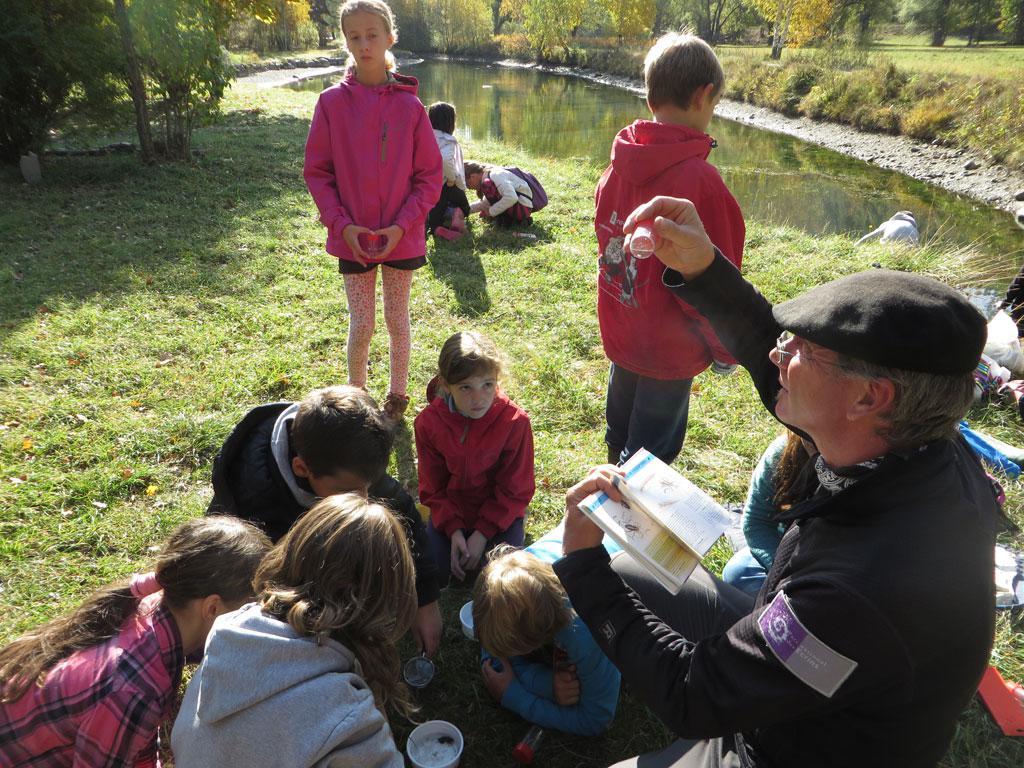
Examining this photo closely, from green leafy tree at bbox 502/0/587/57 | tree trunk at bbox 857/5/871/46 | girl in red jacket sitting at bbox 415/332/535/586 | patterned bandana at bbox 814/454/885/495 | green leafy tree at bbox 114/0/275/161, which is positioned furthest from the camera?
green leafy tree at bbox 502/0/587/57

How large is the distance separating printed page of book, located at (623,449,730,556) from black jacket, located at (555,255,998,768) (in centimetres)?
26

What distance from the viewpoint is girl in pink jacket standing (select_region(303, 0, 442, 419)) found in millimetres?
3238

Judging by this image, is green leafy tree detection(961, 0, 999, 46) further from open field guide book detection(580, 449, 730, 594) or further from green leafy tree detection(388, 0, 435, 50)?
open field guide book detection(580, 449, 730, 594)

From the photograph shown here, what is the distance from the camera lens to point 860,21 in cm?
3556

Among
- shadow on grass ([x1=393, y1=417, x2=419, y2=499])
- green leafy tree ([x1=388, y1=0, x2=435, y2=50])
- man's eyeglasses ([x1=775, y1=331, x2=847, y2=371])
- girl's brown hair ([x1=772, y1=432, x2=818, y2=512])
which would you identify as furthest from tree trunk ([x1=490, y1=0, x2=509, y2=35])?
man's eyeglasses ([x1=775, y1=331, x2=847, y2=371])

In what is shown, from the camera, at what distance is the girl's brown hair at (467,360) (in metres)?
2.67

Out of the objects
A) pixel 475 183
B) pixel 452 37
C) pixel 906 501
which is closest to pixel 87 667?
pixel 906 501

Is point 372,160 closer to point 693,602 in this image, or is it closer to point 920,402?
point 693,602

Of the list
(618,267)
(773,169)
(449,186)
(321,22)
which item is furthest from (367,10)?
(321,22)

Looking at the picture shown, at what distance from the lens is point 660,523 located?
1637mm

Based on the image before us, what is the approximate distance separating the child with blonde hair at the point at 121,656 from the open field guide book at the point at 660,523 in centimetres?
98

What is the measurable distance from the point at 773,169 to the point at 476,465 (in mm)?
14279

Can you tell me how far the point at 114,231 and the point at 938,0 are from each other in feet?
165

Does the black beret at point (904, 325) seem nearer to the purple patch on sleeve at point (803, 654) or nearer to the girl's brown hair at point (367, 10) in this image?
the purple patch on sleeve at point (803, 654)
